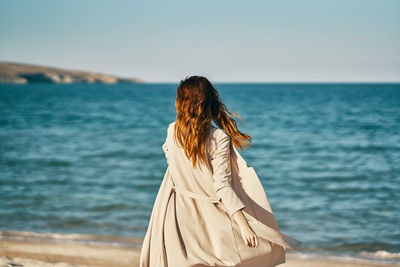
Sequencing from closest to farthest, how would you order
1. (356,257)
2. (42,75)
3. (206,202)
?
(206,202)
(356,257)
(42,75)

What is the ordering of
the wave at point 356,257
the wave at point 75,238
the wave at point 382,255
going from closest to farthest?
the wave at point 356,257
the wave at point 382,255
the wave at point 75,238

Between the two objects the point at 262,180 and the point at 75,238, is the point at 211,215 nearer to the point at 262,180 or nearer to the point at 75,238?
the point at 75,238

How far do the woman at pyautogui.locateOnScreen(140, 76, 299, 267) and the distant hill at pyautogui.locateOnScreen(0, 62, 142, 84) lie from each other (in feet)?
498

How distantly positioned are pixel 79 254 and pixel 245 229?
10.9 ft

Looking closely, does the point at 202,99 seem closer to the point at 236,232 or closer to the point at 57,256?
the point at 236,232

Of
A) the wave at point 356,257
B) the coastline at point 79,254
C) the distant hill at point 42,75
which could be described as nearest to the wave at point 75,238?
the coastline at point 79,254

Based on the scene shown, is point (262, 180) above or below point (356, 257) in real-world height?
below

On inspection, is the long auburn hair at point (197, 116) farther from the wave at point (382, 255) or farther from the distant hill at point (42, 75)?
the distant hill at point (42, 75)

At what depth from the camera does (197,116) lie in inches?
99.2

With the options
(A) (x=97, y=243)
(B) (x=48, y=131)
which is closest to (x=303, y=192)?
(A) (x=97, y=243)

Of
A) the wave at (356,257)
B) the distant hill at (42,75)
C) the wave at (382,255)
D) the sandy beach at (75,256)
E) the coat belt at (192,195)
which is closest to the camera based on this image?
the coat belt at (192,195)

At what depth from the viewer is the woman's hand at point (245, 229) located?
2.45 meters

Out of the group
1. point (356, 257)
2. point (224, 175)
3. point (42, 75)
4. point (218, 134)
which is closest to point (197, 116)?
point (218, 134)

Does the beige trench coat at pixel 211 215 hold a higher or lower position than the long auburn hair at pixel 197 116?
lower
